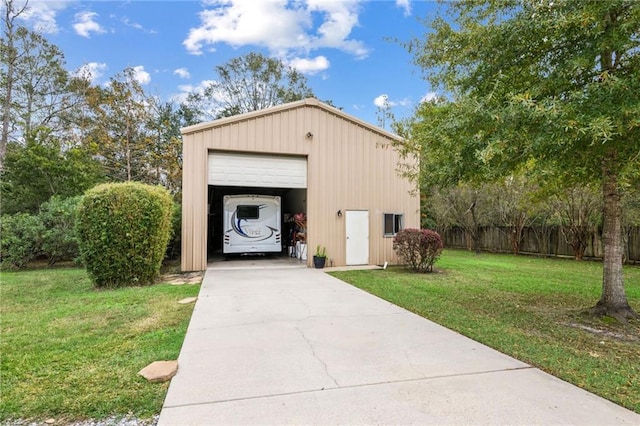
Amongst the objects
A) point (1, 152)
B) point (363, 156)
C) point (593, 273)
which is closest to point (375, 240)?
point (363, 156)

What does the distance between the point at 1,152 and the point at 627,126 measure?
881 inches

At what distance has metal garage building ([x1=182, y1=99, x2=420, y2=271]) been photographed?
34.8ft

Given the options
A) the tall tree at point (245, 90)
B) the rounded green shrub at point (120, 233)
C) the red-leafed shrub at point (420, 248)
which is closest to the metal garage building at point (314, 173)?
the red-leafed shrub at point (420, 248)

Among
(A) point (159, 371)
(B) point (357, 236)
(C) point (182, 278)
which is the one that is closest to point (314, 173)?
(B) point (357, 236)

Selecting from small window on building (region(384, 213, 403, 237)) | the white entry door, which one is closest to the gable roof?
small window on building (region(384, 213, 403, 237))

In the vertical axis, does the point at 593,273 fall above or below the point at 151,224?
below

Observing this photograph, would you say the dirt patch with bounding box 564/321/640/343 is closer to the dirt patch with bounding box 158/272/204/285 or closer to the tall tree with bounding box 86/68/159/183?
the dirt patch with bounding box 158/272/204/285

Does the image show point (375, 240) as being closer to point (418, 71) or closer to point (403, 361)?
point (418, 71)

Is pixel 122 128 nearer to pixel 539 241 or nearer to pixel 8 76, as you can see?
pixel 8 76

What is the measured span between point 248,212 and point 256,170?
243 centimetres

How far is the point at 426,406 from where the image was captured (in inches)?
104

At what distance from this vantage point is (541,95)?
14.7 feet

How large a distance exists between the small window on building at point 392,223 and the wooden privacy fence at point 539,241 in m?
7.63

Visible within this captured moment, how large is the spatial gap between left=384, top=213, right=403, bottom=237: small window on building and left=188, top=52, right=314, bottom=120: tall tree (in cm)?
1561
